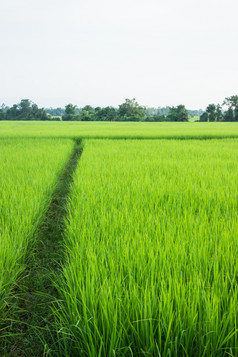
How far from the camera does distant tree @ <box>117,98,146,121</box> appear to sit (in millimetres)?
39819

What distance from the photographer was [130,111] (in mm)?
41688

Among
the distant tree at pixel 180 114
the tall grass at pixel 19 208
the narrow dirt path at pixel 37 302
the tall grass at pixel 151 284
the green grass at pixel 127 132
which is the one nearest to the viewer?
the tall grass at pixel 151 284

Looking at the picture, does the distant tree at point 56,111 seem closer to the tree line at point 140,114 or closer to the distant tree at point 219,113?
the tree line at point 140,114

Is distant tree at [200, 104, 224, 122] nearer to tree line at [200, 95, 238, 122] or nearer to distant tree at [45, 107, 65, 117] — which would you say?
tree line at [200, 95, 238, 122]

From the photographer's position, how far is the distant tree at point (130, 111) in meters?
39.8

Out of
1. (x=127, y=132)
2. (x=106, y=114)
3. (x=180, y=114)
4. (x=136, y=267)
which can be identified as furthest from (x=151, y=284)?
(x=180, y=114)

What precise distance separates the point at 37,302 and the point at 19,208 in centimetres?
102

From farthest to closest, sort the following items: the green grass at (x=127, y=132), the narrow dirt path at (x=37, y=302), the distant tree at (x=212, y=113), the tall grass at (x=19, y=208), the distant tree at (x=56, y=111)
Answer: the distant tree at (x=56, y=111) → the distant tree at (x=212, y=113) → the green grass at (x=127, y=132) → the tall grass at (x=19, y=208) → the narrow dirt path at (x=37, y=302)

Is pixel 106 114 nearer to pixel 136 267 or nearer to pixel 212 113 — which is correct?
pixel 212 113

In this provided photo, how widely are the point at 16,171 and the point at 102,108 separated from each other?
3752 centimetres

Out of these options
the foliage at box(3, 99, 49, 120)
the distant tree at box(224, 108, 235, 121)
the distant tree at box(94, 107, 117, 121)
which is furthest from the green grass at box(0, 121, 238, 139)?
the foliage at box(3, 99, 49, 120)

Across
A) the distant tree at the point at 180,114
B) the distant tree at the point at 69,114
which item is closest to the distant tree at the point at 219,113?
the distant tree at the point at 180,114

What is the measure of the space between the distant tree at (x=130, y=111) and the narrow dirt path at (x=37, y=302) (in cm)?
3756

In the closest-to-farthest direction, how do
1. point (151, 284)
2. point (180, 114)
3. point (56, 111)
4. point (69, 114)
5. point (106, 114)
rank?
1. point (151, 284)
2. point (180, 114)
3. point (106, 114)
4. point (69, 114)
5. point (56, 111)
